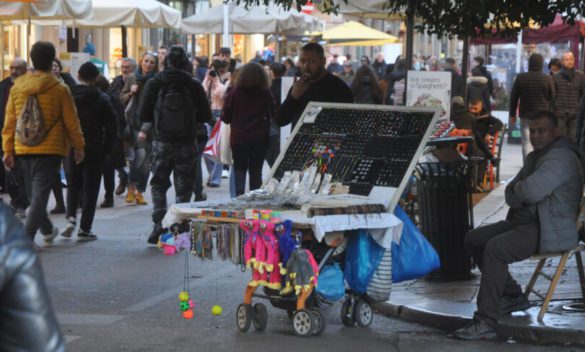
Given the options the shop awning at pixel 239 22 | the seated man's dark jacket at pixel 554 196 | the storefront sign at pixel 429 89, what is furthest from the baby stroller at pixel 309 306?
the shop awning at pixel 239 22

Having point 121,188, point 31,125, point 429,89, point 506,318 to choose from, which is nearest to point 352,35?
point 121,188

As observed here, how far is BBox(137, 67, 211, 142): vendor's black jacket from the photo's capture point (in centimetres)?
1114

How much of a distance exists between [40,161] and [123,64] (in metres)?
6.26

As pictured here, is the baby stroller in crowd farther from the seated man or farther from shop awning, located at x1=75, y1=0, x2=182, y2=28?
shop awning, located at x1=75, y1=0, x2=182, y2=28

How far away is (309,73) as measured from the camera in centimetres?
959

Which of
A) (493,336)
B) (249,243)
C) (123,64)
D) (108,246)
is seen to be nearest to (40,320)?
(249,243)

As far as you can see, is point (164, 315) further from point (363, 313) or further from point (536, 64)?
point (536, 64)

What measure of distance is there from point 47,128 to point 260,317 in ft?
12.2

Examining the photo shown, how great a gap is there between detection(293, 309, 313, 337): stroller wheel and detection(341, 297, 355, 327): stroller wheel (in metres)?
0.43

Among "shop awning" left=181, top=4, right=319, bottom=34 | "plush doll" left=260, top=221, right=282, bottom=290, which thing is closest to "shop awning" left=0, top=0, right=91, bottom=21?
"shop awning" left=181, top=4, right=319, bottom=34

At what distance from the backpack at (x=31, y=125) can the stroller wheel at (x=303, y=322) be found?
12.7 feet

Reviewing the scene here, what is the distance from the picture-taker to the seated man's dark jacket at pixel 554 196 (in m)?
7.26

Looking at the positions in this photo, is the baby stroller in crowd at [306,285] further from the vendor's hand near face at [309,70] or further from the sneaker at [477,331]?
the vendor's hand near face at [309,70]

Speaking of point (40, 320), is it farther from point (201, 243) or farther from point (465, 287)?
point (465, 287)
